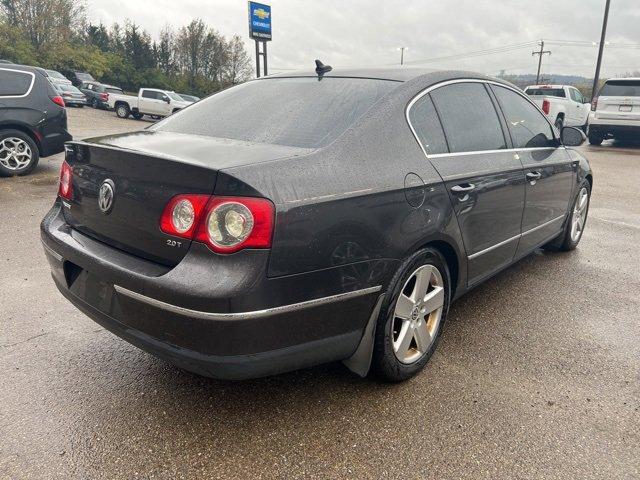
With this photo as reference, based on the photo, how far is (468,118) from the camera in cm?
298

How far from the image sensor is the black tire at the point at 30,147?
732 centimetres

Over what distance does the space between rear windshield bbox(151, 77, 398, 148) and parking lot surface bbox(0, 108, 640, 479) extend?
1244 mm

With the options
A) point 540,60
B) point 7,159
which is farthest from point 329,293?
point 540,60

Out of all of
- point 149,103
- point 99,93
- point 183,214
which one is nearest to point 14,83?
point 183,214

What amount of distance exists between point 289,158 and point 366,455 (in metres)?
1.26

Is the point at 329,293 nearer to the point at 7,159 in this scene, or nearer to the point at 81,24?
the point at 7,159

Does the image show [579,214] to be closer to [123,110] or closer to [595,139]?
[595,139]

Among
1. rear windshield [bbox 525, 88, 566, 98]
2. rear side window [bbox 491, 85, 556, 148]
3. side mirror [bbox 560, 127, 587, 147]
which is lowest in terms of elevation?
side mirror [bbox 560, 127, 587, 147]

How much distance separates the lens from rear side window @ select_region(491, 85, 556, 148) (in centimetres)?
344

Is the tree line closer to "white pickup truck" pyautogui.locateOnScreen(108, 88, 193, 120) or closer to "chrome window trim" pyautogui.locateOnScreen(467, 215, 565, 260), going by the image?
"white pickup truck" pyautogui.locateOnScreen(108, 88, 193, 120)

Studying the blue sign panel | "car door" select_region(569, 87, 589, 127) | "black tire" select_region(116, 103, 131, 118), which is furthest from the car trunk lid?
"black tire" select_region(116, 103, 131, 118)

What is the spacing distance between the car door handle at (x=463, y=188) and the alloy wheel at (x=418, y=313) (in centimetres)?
42

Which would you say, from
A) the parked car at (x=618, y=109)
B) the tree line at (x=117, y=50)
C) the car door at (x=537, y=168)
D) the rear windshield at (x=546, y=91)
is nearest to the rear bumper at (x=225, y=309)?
the car door at (x=537, y=168)

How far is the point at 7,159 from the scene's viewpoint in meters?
7.50
